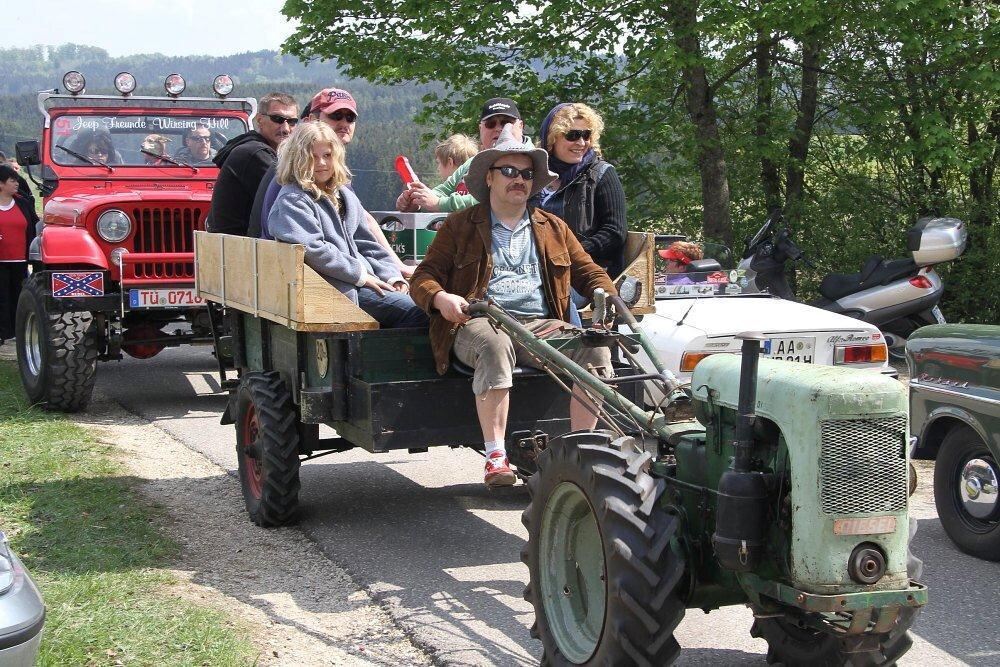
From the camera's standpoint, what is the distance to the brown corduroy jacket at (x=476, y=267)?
596 centimetres

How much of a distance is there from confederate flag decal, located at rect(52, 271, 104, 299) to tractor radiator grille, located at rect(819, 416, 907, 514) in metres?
8.01

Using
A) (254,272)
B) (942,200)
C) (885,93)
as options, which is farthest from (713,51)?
(254,272)

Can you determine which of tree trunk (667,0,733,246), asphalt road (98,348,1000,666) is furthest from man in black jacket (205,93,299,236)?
tree trunk (667,0,733,246)

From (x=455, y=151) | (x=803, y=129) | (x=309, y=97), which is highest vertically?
(x=309, y=97)

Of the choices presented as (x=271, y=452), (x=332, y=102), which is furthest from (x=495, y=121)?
(x=271, y=452)

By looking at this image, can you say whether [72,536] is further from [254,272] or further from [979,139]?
[979,139]

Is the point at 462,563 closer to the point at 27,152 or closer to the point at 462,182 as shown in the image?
the point at 462,182

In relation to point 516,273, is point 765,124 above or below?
above

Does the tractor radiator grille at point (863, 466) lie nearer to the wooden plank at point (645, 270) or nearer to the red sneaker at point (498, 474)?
the red sneaker at point (498, 474)

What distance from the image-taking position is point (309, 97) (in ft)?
106

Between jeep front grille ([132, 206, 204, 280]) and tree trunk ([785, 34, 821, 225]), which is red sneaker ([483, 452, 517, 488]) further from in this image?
Answer: tree trunk ([785, 34, 821, 225])

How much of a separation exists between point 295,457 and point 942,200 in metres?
9.81

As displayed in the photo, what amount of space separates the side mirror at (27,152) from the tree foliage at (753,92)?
475 cm

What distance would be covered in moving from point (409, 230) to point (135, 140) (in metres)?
4.53
